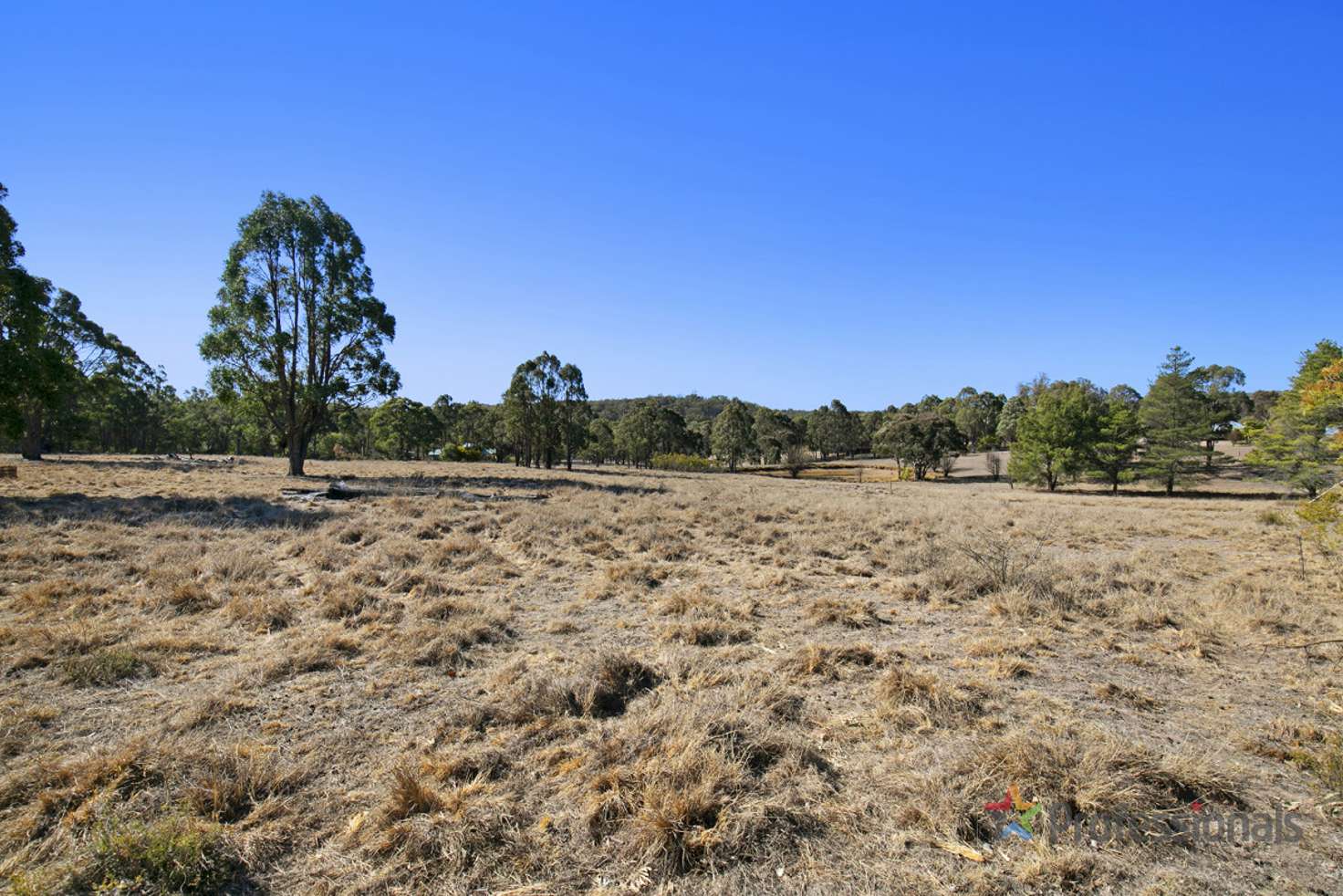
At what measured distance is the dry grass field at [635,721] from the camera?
11.1 feet

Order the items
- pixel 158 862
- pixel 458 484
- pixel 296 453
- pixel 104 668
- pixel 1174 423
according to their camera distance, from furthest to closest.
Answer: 1. pixel 1174 423
2. pixel 296 453
3. pixel 458 484
4. pixel 104 668
5. pixel 158 862

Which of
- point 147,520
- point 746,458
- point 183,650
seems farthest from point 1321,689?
point 746,458

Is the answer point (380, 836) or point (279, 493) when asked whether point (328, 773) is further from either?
point (279, 493)

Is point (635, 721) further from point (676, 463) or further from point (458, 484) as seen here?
point (676, 463)

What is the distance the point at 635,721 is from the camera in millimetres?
4949

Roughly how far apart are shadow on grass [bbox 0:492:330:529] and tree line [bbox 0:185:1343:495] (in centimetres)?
529

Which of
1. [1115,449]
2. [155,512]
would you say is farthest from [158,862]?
[1115,449]

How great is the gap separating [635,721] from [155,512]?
1819 centimetres

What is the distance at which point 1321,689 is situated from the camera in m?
6.07

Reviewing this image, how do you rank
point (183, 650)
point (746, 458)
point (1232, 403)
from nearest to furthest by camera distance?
point (183, 650) → point (1232, 403) → point (746, 458)

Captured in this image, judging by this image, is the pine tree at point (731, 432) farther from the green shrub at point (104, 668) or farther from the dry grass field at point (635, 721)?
the green shrub at point (104, 668)

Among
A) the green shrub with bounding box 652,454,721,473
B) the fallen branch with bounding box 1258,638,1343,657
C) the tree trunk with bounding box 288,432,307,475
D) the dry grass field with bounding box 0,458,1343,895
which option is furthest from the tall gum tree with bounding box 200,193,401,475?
the green shrub with bounding box 652,454,721,473

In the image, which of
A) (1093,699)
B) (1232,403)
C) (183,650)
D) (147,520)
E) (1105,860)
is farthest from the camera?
(1232,403)

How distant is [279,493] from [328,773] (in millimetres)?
21707
